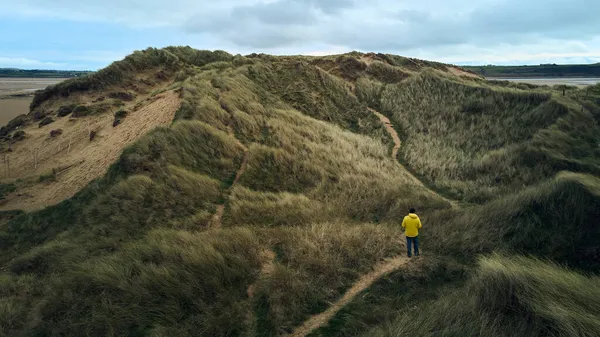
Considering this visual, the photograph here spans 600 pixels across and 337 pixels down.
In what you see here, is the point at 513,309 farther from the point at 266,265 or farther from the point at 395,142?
the point at 395,142

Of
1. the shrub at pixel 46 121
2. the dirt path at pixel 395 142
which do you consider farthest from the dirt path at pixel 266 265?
the shrub at pixel 46 121

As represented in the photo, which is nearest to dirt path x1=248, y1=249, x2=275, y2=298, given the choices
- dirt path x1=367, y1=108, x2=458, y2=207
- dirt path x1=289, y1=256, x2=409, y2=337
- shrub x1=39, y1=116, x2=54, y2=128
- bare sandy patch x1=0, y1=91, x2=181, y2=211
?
dirt path x1=289, y1=256, x2=409, y2=337

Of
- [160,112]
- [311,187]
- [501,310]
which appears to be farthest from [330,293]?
[160,112]

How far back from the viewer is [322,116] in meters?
23.0

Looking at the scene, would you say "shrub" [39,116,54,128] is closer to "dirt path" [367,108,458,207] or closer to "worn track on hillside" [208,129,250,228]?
"worn track on hillside" [208,129,250,228]

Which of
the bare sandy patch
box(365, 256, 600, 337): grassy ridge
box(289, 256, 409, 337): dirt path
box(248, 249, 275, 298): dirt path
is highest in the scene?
the bare sandy patch

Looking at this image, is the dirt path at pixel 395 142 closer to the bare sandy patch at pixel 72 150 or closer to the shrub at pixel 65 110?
the bare sandy patch at pixel 72 150

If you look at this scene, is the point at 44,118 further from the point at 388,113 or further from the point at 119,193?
the point at 388,113

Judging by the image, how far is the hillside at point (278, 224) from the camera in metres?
5.42

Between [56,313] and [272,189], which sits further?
[272,189]

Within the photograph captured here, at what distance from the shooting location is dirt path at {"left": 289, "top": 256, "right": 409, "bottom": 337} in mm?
5617

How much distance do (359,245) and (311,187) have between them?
4.44 m

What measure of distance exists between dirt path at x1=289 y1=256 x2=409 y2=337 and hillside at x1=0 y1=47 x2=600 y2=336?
0.12ft

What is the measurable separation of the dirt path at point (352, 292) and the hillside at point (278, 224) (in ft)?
0.12
